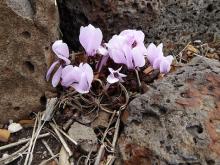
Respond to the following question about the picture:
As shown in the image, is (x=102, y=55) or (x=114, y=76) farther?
(x=102, y=55)

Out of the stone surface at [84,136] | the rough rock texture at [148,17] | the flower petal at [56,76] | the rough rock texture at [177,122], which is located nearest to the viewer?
the rough rock texture at [177,122]

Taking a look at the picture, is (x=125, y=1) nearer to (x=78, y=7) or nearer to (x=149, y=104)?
(x=78, y=7)

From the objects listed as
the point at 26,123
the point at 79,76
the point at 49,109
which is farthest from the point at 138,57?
the point at 26,123

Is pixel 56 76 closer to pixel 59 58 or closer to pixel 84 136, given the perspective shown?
pixel 59 58

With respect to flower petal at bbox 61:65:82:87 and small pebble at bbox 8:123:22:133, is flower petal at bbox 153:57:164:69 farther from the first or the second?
small pebble at bbox 8:123:22:133

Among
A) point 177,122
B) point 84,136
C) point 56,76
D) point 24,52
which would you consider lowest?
point 84,136

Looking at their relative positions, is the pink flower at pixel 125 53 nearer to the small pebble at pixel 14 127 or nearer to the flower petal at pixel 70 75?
the flower petal at pixel 70 75

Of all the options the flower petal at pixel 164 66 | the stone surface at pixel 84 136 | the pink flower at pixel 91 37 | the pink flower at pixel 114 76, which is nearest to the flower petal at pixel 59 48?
the pink flower at pixel 91 37
